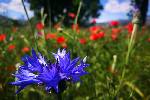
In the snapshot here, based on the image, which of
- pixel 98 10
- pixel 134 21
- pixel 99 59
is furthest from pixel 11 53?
pixel 98 10

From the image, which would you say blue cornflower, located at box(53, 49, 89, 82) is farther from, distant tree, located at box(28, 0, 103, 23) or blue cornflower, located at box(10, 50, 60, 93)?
distant tree, located at box(28, 0, 103, 23)

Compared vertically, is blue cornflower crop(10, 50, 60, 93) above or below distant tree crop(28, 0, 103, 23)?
below

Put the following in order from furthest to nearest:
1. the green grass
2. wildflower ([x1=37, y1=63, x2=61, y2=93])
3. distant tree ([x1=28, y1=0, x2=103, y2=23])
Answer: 1. distant tree ([x1=28, y1=0, x2=103, y2=23])
2. the green grass
3. wildflower ([x1=37, y1=63, x2=61, y2=93])

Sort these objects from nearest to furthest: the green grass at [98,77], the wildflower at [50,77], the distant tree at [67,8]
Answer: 1. the wildflower at [50,77]
2. the green grass at [98,77]
3. the distant tree at [67,8]

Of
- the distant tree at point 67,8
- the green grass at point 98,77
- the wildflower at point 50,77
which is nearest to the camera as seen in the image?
the wildflower at point 50,77

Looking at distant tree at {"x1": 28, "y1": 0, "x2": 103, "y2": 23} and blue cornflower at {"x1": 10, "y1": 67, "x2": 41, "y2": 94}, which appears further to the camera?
distant tree at {"x1": 28, "y1": 0, "x2": 103, "y2": 23}

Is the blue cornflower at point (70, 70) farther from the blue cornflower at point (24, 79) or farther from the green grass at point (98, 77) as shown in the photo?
the green grass at point (98, 77)

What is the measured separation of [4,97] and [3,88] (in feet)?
Answer: 0.25

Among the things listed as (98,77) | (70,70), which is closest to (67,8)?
(98,77)

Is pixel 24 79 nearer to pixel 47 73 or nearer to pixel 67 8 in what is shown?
pixel 47 73

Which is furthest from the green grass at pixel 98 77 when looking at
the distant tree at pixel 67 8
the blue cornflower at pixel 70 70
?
the distant tree at pixel 67 8

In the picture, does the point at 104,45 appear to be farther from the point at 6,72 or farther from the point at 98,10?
the point at 98,10

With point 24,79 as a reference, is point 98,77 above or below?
below

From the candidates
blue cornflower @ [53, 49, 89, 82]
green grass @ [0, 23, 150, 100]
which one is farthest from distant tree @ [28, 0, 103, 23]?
blue cornflower @ [53, 49, 89, 82]
